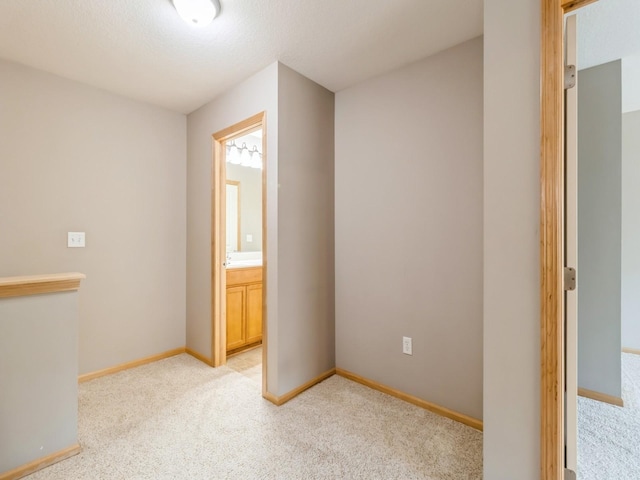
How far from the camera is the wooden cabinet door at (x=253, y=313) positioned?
3223mm

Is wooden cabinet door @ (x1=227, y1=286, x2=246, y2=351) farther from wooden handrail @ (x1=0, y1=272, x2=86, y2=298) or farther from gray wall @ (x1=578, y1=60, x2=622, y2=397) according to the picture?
gray wall @ (x1=578, y1=60, x2=622, y2=397)

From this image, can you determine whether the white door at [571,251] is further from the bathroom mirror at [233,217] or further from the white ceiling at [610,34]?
the bathroom mirror at [233,217]

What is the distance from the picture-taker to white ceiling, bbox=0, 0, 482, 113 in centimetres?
166

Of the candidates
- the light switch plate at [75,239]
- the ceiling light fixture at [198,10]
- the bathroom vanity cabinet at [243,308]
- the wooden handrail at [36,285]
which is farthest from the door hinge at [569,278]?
the light switch plate at [75,239]

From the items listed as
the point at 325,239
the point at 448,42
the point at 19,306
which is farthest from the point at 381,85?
the point at 19,306

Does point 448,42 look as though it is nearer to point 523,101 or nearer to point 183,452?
point 523,101

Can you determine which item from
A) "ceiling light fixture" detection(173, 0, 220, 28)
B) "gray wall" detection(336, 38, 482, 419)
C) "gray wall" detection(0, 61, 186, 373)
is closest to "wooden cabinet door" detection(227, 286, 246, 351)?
"gray wall" detection(0, 61, 186, 373)

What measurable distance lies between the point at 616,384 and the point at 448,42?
2.62 metres

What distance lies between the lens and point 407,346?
2203mm

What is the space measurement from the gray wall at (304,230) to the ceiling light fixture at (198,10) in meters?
0.62

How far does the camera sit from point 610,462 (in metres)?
1.61

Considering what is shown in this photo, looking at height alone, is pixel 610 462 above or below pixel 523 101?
below

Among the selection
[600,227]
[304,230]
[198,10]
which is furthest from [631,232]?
[198,10]

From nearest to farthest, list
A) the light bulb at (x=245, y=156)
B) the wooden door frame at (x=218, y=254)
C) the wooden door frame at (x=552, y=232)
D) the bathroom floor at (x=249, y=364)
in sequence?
the wooden door frame at (x=552, y=232) < the bathroom floor at (x=249, y=364) < the wooden door frame at (x=218, y=254) < the light bulb at (x=245, y=156)
